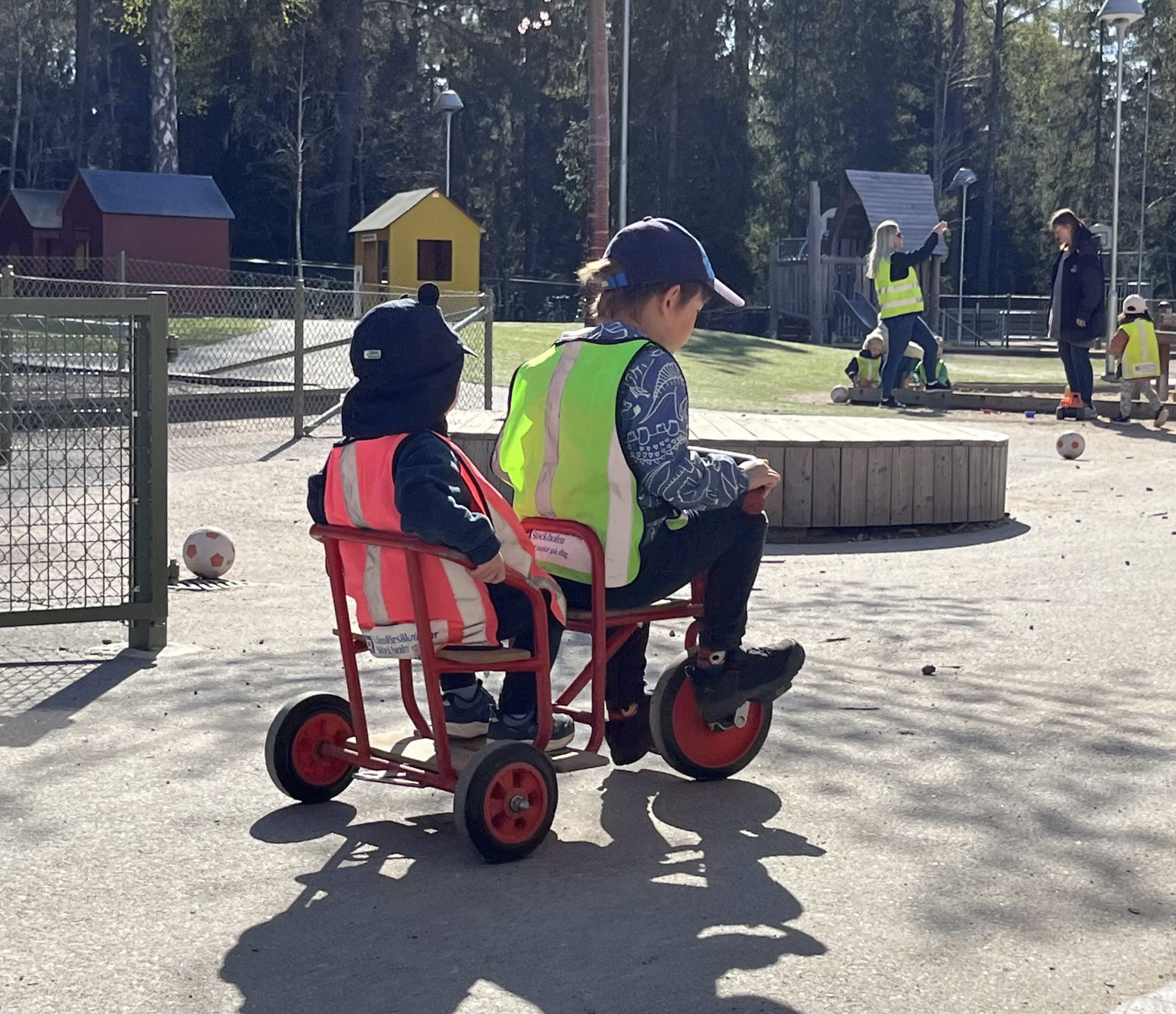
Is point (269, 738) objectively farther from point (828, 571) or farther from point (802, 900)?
point (828, 571)

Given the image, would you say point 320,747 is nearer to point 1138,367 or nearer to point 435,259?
point 1138,367

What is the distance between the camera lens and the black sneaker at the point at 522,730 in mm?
4566

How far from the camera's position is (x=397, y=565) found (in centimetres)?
434

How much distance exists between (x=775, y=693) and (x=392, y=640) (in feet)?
3.92

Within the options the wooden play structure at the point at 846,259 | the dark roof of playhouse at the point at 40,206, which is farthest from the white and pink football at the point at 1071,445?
the dark roof of playhouse at the point at 40,206

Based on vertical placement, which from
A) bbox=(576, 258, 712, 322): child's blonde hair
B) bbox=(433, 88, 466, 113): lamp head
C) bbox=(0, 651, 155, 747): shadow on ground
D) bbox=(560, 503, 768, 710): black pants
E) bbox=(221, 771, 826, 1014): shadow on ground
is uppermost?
bbox=(433, 88, 466, 113): lamp head

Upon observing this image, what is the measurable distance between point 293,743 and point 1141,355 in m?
14.7

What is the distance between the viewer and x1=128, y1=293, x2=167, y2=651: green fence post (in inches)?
260

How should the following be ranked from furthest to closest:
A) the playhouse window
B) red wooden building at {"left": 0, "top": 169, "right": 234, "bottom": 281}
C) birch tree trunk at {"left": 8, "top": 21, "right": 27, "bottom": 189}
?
birch tree trunk at {"left": 8, "top": 21, "right": 27, "bottom": 189} < the playhouse window < red wooden building at {"left": 0, "top": 169, "right": 234, "bottom": 281}

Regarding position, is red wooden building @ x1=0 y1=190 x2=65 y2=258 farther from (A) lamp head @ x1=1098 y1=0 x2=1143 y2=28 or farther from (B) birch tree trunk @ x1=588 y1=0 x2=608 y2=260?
(A) lamp head @ x1=1098 y1=0 x2=1143 y2=28

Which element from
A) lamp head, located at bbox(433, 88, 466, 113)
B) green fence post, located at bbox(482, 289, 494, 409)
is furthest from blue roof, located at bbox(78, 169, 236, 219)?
green fence post, located at bbox(482, 289, 494, 409)

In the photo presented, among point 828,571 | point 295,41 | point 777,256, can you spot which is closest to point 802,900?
point 828,571

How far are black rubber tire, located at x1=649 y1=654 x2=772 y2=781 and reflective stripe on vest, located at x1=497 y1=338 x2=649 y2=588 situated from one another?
37cm

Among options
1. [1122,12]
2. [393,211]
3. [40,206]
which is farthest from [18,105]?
[1122,12]
